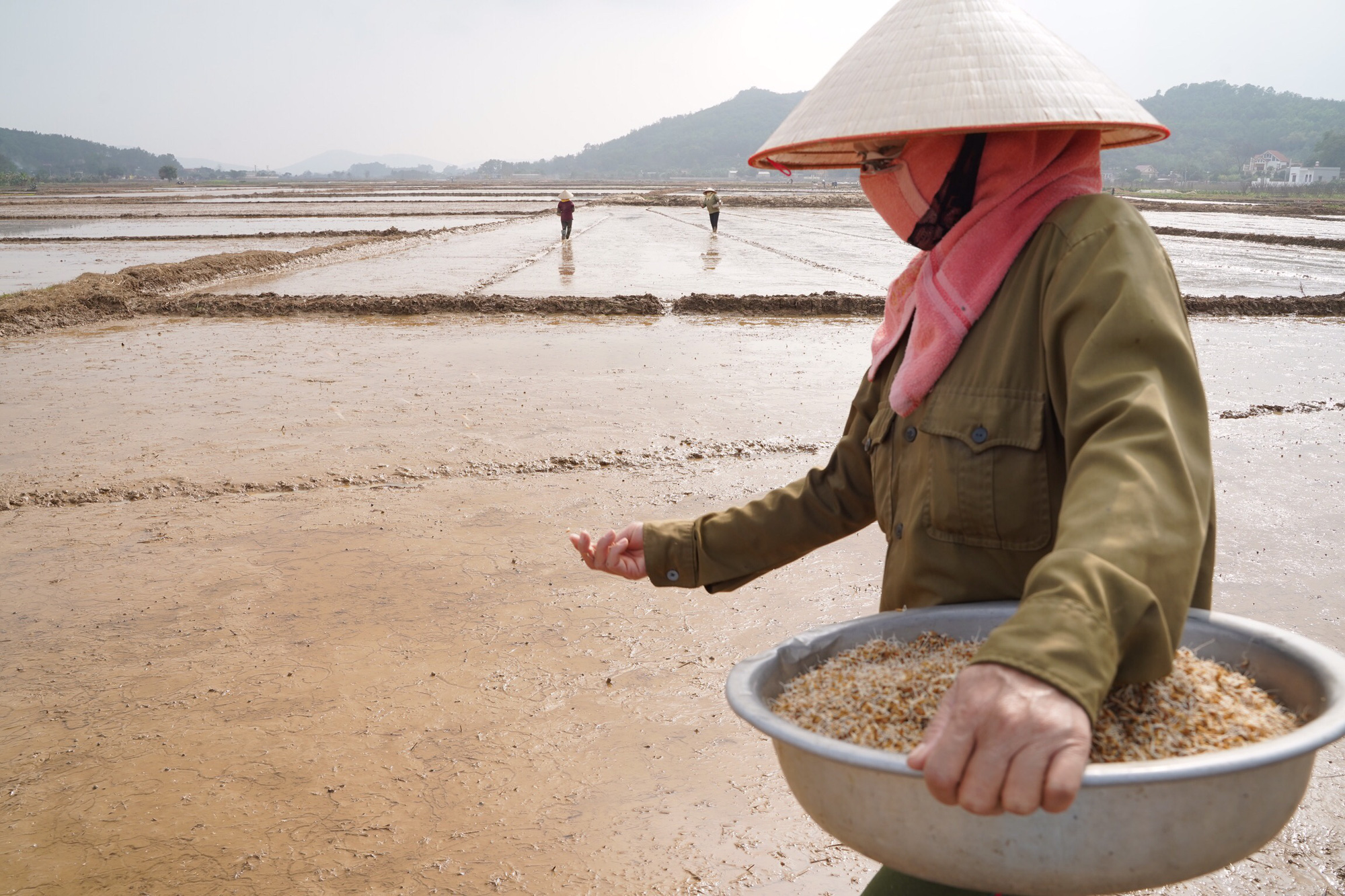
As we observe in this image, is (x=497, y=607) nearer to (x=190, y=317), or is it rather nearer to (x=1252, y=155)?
(x=190, y=317)

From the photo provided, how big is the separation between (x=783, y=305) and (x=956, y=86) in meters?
10.4

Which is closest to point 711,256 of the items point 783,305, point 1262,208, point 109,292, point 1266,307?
point 783,305

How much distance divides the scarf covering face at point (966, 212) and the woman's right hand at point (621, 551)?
1.94 ft

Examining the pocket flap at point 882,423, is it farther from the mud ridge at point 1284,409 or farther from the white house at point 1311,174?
the white house at point 1311,174

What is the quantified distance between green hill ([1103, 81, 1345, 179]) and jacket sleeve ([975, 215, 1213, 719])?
132 meters

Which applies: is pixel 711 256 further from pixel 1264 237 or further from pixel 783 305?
pixel 1264 237

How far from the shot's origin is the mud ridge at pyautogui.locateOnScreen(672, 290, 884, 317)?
11.5 m

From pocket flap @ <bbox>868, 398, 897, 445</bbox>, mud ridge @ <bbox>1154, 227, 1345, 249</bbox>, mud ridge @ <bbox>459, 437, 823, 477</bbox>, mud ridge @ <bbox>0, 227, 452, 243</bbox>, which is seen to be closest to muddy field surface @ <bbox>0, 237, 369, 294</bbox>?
mud ridge @ <bbox>0, 227, 452, 243</bbox>

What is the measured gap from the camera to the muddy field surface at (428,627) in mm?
2531

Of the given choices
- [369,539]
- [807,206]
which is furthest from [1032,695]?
[807,206]

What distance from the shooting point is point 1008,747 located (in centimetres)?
85

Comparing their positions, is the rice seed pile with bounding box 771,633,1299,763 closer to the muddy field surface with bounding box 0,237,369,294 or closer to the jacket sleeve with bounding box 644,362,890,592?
the jacket sleeve with bounding box 644,362,890,592

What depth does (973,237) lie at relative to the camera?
134 cm

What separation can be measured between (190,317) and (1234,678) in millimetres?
12460
